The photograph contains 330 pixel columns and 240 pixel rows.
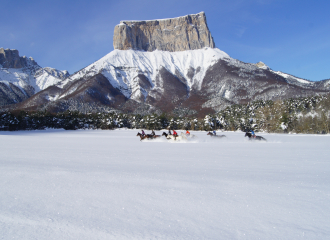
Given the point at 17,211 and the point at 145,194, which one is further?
the point at 145,194

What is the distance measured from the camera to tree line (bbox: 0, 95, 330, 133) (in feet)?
133

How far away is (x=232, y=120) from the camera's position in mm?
57062

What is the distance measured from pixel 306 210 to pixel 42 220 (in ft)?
16.7

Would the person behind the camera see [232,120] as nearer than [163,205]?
No

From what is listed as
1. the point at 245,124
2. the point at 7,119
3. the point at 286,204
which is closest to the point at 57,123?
the point at 7,119

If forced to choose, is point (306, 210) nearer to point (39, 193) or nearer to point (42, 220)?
Answer: point (42, 220)

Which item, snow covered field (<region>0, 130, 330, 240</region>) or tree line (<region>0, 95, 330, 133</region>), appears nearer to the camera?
snow covered field (<region>0, 130, 330, 240</region>)

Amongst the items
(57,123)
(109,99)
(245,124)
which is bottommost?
(57,123)

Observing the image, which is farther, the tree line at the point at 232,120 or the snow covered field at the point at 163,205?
the tree line at the point at 232,120

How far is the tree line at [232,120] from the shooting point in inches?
1601

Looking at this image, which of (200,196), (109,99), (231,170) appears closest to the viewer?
(200,196)

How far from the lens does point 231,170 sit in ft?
23.3

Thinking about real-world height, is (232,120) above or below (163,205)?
above

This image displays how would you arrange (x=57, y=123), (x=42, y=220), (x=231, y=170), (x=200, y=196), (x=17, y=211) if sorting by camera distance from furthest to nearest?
(x=57, y=123) → (x=231, y=170) → (x=200, y=196) → (x=17, y=211) → (x=42, y=220)
